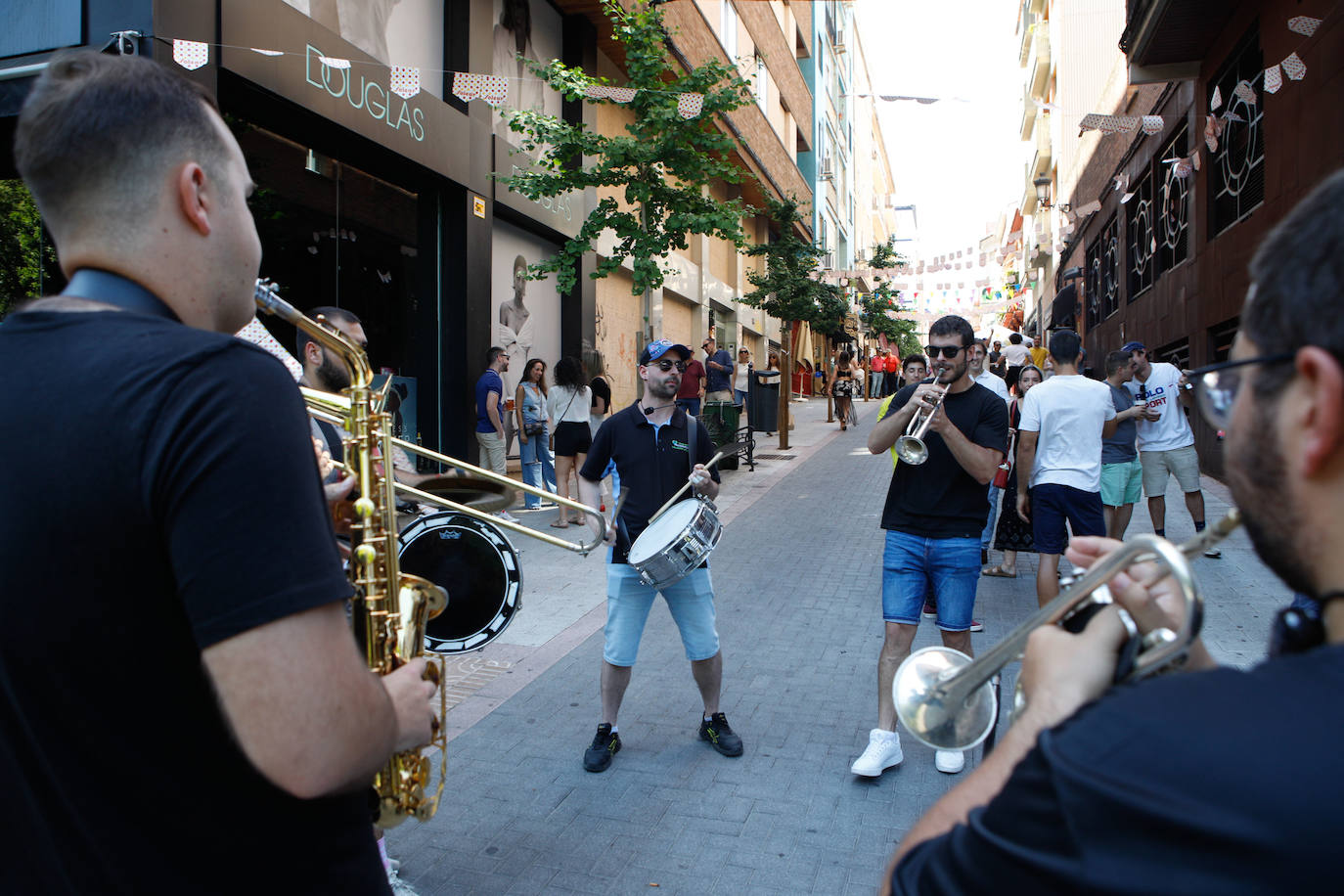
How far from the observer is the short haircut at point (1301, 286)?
0.91 meters

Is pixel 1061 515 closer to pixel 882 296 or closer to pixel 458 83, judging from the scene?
pixel 458 83

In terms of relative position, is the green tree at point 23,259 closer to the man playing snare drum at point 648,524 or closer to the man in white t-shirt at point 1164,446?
the man playing snare drum at point 648,524

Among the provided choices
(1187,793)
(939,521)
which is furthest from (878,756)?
(1187,793)

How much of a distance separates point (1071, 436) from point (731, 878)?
4.00 m

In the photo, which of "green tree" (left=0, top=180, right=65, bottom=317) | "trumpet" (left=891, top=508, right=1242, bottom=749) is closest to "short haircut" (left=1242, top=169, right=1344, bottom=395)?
"trumpet" (left=891, top=508, right=1242, bottom=749)

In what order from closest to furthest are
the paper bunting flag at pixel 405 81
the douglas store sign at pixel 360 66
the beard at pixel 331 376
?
the beard at pixel 331 376 → the douglas store sign at pixel 360 66 → the paper bunting flag at pixel 405 81

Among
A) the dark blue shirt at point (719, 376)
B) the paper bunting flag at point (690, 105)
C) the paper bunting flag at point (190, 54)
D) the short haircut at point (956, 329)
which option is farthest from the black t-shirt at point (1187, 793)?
the dark blue shirt at point (719, 376)

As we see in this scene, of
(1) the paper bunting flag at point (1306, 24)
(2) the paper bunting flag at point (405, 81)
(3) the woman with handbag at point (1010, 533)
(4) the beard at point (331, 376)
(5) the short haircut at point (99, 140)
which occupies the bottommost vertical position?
(3) the woman with handbag at point (1010, 533)

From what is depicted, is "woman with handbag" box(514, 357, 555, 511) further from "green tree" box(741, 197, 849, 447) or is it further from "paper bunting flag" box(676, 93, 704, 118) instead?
"green tree" box(741, 197, 849, 447)

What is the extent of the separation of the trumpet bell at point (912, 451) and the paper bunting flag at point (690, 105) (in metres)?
6.70

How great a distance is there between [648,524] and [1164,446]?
602 cm

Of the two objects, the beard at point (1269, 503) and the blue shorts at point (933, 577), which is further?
the blue shorts at point (933, 577)

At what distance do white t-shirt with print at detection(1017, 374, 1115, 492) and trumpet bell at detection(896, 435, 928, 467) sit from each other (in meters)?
2.22

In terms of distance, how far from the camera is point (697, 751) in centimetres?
432
